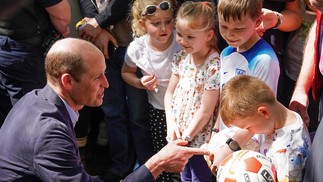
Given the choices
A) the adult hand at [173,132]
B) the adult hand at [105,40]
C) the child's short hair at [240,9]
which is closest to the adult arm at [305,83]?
the child's short hair at [240,9]

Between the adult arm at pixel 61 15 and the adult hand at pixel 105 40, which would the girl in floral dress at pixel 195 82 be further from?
the adult arm at pixel 61 15

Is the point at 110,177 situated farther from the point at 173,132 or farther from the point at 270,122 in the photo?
the point at 270,122

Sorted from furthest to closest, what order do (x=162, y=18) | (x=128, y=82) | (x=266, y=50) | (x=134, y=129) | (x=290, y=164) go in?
(x=134, y=129)
(x=128, y=82)
(x=162, y=18)
(x=266, y=50)
(x=290, y=164)

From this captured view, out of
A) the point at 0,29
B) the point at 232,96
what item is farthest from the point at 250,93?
the point at 0,29

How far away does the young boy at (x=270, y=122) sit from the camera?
2.68 m

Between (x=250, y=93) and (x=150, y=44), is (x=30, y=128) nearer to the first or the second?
(x=250, y=93)

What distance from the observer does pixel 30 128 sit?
2.76 meters

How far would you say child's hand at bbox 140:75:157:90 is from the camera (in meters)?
3.91

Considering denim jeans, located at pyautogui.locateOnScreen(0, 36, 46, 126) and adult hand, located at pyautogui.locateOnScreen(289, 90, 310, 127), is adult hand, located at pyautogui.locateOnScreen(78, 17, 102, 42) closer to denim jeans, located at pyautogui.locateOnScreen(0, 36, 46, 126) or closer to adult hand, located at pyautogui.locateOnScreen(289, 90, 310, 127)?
denim jeans, located at pyautogui.locateOnScreen(0, 36, 46, 126)

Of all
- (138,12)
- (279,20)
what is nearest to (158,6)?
(138,12)

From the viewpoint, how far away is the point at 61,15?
13.2ft

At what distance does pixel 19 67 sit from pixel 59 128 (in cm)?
141

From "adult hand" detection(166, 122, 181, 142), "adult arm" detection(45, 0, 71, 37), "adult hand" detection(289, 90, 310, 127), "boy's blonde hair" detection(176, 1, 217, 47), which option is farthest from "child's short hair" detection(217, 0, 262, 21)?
"adult arm" detection(45, 0, 71, 37)

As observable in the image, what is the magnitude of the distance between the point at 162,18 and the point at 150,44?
25 centimetres
